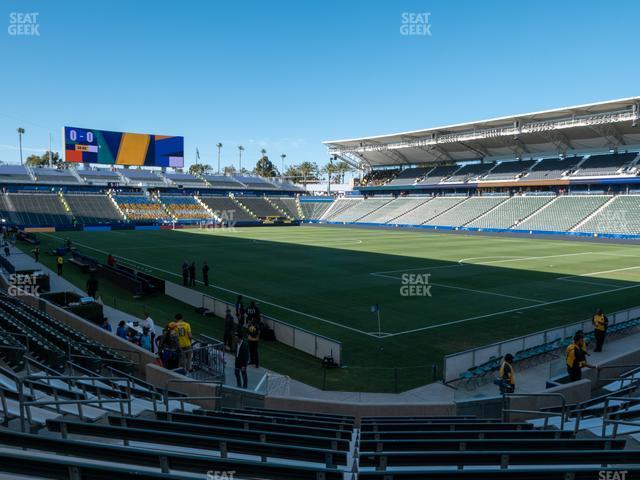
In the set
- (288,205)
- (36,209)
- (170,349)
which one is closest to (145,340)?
(170,349)

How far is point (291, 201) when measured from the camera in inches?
4038

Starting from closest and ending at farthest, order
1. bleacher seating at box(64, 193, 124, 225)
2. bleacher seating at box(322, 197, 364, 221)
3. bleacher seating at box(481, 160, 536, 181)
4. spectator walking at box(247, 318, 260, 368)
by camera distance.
A: 1. spectator walking at box(247, 318, 260, 368)
2. bleacher seating at box(64, 193, 124, 225)
3. bleacher seating at box(481, 160, 536, 181)
4. bleacher seating at box(322, 197, 364, 221)

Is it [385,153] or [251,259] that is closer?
[251,259]

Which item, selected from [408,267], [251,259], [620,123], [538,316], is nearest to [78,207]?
[251,259]

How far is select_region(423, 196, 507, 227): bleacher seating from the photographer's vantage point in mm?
72094

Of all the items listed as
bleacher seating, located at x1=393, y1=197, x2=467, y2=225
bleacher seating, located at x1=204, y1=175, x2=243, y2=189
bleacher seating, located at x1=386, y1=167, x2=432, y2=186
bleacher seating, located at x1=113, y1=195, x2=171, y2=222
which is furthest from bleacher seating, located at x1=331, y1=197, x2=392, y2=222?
bleacher seating, located at x1=113, y1=195, x2=171, y2=222

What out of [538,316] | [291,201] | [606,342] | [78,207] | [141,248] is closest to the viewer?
[606,342]

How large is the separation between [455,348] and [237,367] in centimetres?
877

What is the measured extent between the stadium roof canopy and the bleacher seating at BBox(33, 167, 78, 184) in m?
48.1

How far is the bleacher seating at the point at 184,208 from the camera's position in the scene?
83938 mm

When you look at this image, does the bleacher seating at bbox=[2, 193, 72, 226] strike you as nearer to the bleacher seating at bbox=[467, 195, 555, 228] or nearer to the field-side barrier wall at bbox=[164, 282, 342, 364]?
the field-side barrier wall at bbox=[164, 282, 342, 364]

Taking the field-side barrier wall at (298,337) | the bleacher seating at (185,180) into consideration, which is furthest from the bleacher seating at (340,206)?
the field-side barrier wall at (298,337)

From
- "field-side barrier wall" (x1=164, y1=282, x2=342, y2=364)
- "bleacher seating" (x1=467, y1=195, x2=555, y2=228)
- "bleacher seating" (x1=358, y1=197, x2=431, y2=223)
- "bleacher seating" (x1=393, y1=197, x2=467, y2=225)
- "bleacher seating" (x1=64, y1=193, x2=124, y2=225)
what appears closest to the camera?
"field-side barrier wall" (x1=164, y1=282, x2=342, y2=364)

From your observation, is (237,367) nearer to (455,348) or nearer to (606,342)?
(455,348)
